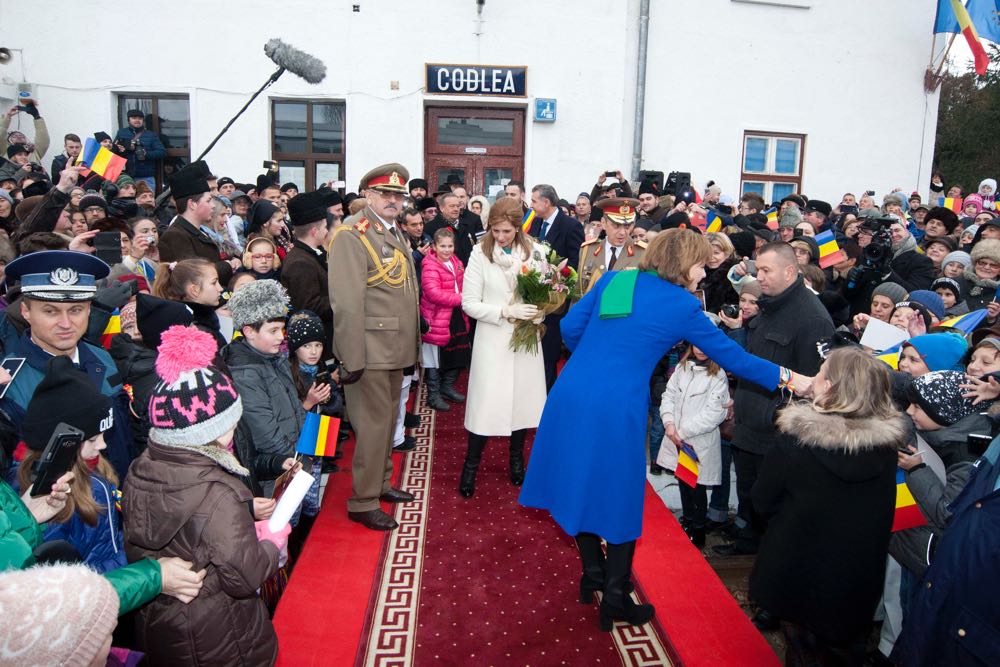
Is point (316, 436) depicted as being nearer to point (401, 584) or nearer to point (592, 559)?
point (401, 584)

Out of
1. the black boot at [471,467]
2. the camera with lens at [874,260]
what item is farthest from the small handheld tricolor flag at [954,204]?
the black boot at [471,467]

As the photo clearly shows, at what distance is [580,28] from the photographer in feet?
34.5

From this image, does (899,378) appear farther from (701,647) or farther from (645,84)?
(645,84)

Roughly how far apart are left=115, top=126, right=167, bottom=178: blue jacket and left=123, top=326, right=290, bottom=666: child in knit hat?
926 centimetres

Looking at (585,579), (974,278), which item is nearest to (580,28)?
(974,278)

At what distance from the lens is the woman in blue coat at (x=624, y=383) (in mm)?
2977

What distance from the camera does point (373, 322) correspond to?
3896 mm

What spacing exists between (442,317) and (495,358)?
1496 millimetres

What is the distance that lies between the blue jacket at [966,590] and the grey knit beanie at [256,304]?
2917 millimetres

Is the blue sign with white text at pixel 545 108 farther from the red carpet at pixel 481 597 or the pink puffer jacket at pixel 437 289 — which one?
the red carpet at pixel 481 597

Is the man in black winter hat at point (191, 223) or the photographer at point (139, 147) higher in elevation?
the photographer at point (139, 147)

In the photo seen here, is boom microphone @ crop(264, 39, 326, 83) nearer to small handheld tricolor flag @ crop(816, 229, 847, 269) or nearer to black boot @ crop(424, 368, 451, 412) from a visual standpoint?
black boot @ crop(424, 368, 451, 412)

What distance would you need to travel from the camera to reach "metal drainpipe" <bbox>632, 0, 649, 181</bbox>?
35.0ft

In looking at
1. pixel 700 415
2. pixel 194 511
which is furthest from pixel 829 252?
pixel 194 511
